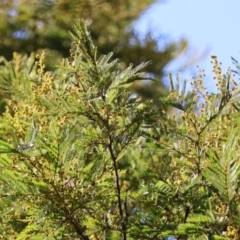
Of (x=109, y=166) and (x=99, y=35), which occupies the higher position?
(x=99, y=35)

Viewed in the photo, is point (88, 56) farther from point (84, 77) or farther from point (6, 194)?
point (6, 194)

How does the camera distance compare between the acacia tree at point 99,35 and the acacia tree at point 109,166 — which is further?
the acacia tree at point 99,35

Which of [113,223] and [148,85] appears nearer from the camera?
[113,223]

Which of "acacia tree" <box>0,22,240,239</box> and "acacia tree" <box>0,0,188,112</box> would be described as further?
"acacia tree" <box>0,0,188,112</box>

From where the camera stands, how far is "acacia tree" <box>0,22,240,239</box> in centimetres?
83

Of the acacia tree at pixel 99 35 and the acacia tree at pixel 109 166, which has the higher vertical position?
the acacia tree at pixel 99 35

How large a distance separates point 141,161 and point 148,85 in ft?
17.5

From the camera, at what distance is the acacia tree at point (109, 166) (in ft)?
2.73

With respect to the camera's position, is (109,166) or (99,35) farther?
(99,35)

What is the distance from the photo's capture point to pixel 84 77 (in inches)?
35.4

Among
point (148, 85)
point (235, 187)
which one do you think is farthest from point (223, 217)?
point (148, 85)

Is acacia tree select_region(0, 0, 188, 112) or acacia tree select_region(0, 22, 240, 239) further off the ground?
acacia tree select_region(0, 0, 188, 112)

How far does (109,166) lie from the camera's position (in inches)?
37.0

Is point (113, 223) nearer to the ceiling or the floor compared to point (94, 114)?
nearer to the floor
